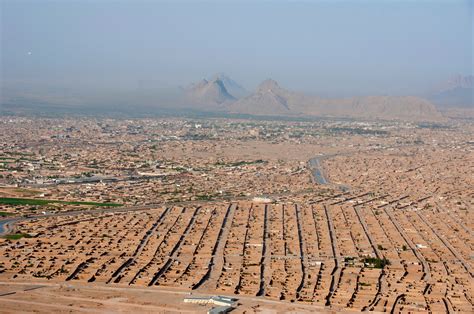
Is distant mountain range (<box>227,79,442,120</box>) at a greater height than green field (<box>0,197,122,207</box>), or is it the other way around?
green field (<box>0,197,122,207</box>)

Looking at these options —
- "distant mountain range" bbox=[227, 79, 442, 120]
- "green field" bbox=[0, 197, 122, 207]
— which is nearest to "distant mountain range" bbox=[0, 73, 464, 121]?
"distant mountain range" bbox=[227, 79, 442, 120]

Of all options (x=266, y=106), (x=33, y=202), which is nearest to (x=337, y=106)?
(x=266, y=106)

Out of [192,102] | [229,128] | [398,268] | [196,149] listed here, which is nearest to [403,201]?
[398,268]

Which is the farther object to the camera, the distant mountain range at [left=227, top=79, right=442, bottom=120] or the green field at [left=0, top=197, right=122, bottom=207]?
the distant mountain range at [left=227, top=79, right=442, bottom=120]

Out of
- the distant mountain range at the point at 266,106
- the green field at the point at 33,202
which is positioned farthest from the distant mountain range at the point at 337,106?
the green field at the point at 33,202

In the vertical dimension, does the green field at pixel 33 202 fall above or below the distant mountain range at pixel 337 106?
above

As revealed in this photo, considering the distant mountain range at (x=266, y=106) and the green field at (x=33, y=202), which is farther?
the distant mountain range at (x=266, y=106)

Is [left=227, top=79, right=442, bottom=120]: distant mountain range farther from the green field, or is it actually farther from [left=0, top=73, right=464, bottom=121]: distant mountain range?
the green field

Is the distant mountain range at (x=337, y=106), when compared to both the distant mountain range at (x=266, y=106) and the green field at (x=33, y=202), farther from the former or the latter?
the green field at (x=33, y=202)

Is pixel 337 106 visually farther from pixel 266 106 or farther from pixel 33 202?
pixel 33 202

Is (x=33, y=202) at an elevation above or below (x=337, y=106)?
above

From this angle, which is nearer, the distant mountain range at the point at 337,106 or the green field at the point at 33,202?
the green field at the point at 33,202
